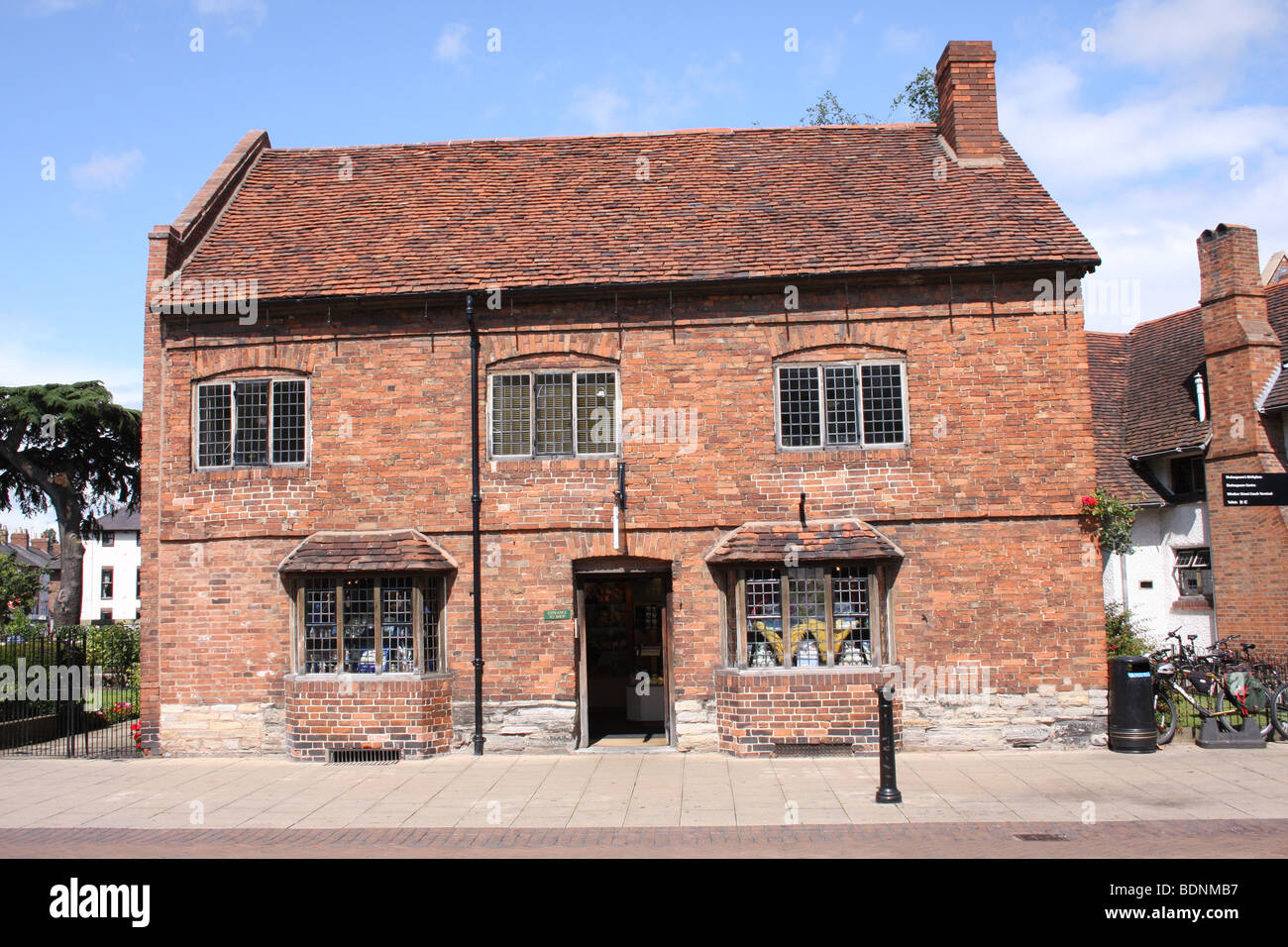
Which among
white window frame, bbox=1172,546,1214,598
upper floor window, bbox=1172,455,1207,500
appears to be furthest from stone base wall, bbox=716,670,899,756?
upper floor window, bbox=1172,455,1207,500

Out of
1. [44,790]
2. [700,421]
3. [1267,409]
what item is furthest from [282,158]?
[1267,409]

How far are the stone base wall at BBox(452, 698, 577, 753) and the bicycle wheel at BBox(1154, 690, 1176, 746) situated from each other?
25.9 ft

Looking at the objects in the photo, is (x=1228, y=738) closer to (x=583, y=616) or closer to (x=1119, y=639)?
(x=1119, y=639)

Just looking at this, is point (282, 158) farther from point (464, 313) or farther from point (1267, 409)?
point (1267, 409)

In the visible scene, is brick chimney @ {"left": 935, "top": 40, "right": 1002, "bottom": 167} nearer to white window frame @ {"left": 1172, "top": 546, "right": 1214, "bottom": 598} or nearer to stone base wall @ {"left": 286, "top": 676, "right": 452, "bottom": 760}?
white window frame @ {"left": 1172, "top": 546, "right": 1214, "bottom": 598}

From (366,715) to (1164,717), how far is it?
35.6 ft

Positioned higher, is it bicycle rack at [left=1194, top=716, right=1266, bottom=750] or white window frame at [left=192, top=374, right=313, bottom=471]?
white window frame at [left=192, top=374, right=313, bottom=471]

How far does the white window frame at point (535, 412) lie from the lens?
1340 cm

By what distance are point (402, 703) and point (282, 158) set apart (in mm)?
10307

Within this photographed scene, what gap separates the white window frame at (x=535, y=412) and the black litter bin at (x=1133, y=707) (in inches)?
284

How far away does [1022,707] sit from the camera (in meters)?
12.8

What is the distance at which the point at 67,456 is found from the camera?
35.4 m

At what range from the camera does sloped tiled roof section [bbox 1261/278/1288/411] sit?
19.6m

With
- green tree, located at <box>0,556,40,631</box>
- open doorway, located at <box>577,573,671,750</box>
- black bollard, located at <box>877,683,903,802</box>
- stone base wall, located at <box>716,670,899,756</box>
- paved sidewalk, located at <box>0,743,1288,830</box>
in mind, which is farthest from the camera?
green tree, located at <box>0,556,40,631</box>
